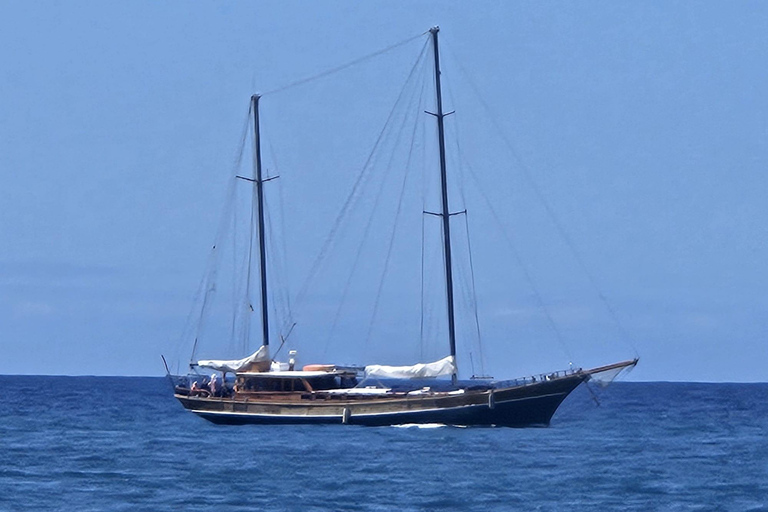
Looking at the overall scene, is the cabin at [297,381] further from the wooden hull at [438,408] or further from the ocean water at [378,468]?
the ocean water at [378,468]

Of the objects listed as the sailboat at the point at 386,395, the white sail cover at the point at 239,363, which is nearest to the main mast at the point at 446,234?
the sailboat at the point at 386,395

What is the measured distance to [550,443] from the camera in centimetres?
5700

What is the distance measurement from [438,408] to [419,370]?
3905 millimetres

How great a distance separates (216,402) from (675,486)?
29026 millimetres

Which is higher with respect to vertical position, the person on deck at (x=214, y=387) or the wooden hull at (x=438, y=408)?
the person on deck at (x=214, y=387)

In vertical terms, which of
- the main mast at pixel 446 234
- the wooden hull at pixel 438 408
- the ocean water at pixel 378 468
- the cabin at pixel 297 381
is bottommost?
the ocean water at pixel 378 468

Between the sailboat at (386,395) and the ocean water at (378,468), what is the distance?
0.78 meters

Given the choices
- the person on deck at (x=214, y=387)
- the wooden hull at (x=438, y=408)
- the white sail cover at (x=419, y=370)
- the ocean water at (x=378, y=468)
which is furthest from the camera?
the person on deck at (x=214, y=387)

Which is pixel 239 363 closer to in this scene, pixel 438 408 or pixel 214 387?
pixel 214 387

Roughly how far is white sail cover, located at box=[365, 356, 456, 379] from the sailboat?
1.9 inches

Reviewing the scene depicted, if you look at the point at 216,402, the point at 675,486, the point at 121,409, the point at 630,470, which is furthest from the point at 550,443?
the point at 121,409

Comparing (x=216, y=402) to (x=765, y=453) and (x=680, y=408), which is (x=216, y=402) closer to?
(x=765, y=453)

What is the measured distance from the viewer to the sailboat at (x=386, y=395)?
59.5m

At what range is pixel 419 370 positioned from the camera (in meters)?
63.1
